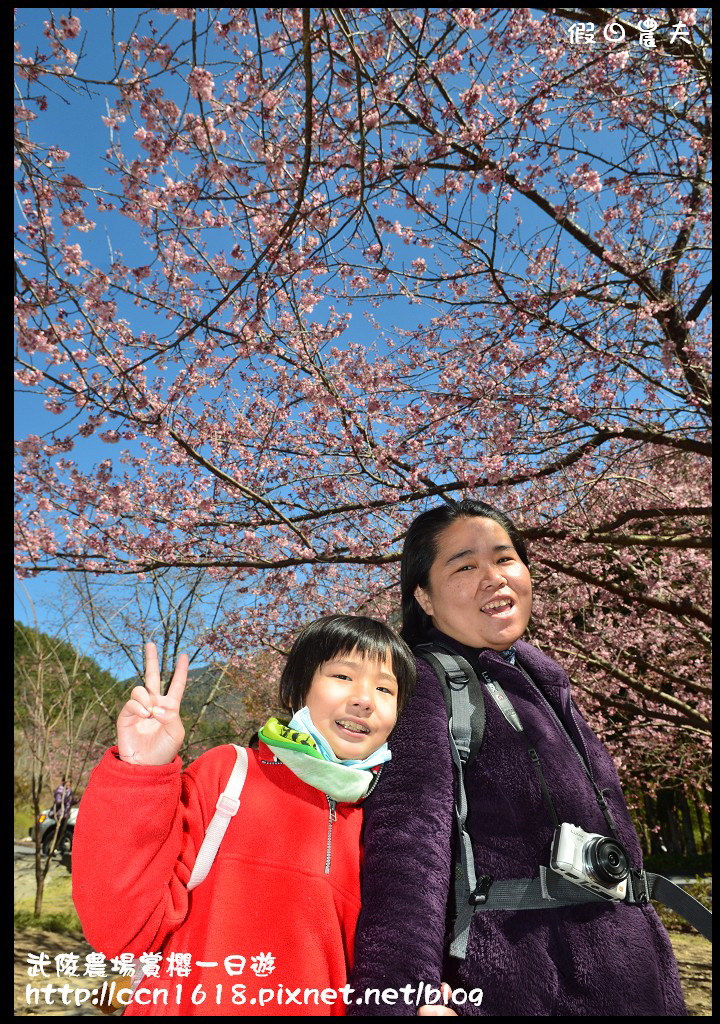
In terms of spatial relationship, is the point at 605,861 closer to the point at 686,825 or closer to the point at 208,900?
the point at 208,900

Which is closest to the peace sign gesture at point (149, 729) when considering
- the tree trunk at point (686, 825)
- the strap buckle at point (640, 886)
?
the strap buckle at point (640, 886)

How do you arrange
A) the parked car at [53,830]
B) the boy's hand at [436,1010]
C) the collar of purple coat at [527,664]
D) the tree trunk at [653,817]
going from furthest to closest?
the tree trunk at [653,817]
the parked car at [53,830]
the collar of purple coat at [527,664]
the boy's hand at [436,1010]

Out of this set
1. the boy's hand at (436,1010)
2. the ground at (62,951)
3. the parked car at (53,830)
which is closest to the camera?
the boy's hand at (436,1010)

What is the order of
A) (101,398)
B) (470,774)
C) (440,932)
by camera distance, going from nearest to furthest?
1. (440,932)
2. (470,774)
3. (101,398)

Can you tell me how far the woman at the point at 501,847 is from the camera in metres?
1.41

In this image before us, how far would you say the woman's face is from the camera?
79.1 inches

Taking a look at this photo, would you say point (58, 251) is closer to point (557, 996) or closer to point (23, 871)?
point (557, 996)

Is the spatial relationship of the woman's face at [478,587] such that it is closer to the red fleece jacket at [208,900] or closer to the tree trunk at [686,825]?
the red fleece jacket at [208,900]

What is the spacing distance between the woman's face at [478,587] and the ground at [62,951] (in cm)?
412

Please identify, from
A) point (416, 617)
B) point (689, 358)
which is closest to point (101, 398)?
point (416, 617)

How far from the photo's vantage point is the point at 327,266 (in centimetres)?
405

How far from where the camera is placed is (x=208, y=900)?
4.90ft

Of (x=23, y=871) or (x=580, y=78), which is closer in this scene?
(x=580, y=78)
